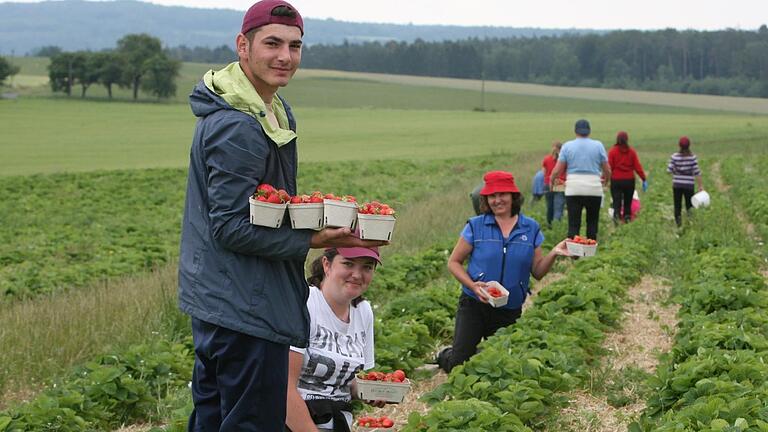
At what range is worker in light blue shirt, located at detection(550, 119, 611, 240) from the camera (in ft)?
43.1

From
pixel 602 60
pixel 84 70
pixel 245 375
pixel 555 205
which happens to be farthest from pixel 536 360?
pixel 602 60

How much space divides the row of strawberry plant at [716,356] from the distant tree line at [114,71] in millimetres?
77264

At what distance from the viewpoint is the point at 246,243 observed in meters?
3.39

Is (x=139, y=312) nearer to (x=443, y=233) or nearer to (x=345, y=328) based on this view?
(x=345, y=328)

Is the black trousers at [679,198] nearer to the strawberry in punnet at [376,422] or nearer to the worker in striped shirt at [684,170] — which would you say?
the worker in striped shirt at [684,170]

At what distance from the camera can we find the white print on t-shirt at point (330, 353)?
464 cm

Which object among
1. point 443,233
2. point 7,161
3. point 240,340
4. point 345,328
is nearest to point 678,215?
point 443,233

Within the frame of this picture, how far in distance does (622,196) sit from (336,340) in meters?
12.5

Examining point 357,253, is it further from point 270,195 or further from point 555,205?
point 555,205

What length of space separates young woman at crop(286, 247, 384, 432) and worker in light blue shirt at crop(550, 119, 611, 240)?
8.70 m

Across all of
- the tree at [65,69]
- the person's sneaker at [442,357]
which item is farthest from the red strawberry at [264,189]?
the tree at [65,69]

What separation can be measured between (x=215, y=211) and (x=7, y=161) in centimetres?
3596

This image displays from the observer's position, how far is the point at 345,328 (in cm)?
475

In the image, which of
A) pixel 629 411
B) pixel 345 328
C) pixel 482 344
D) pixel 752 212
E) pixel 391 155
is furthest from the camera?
pixel 391 155
